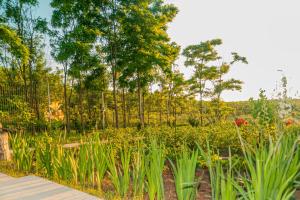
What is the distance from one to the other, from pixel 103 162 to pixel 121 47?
15109mm

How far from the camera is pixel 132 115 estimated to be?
30.2 m

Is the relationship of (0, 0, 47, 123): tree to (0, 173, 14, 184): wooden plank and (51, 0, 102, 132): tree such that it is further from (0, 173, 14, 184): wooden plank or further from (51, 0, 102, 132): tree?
(0, 173, 14, 184): wooden plank

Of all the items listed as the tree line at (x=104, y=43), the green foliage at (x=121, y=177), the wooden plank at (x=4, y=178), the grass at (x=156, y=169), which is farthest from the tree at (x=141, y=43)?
the green foliage at (x=121, y=177)

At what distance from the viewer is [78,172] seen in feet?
14.6

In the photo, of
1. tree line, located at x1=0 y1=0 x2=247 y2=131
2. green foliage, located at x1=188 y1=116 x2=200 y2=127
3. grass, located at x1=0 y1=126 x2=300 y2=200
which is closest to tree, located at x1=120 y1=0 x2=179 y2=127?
tree line, located at x1=0 y1=0 x2=247 y2=131

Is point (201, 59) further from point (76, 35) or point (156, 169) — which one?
point (156, 169)

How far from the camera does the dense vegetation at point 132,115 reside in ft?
9.07

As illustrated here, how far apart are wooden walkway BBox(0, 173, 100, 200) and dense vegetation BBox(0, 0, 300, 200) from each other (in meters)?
0.32

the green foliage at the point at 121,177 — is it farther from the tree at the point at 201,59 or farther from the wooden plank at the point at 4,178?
the tree at the point at 201,59

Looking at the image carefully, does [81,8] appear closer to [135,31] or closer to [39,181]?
[135,31]

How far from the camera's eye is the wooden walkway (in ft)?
11.3

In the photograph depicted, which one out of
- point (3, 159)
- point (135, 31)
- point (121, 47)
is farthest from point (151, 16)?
point (3, 159)

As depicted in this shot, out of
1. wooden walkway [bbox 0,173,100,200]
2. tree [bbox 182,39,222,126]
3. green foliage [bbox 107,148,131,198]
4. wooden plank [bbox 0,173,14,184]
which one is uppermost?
tree [bbox 182,39,222,126]

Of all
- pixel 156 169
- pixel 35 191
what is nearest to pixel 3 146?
pixel 35 191
